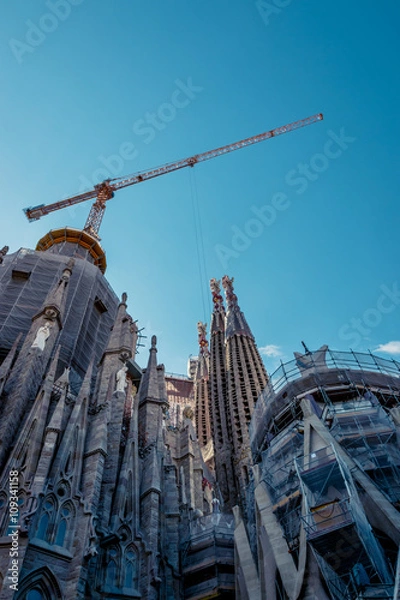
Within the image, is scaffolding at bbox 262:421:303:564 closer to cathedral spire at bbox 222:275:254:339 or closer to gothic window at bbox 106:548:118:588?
gothic window at bbox 106:548:118:588

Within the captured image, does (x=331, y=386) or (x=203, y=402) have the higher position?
(x=203, y=402)

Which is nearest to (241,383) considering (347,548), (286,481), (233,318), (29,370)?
(233,318)

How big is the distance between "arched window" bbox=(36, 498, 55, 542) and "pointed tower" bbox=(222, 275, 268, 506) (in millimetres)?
18567

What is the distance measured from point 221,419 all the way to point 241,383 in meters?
3.32

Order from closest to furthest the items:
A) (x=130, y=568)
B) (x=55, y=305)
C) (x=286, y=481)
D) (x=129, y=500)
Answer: (x=130, y=568) < (x=129, y=500) < (x=286, y=481) < (x=55, y=305)

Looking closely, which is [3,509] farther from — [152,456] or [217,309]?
[217,309]

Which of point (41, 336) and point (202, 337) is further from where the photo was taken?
point (202, 337)

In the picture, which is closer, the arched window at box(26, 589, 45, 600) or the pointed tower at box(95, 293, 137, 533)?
the arched window at box(26, 589, 45, 600)

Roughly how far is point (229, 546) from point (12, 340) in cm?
1219

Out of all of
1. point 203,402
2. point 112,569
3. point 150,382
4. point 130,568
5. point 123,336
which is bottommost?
point 112,569

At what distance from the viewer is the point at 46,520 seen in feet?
38.1

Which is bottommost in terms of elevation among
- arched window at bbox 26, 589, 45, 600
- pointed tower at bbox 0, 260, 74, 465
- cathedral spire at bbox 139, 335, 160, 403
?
arched window at bbox 26, 589, 45, 600

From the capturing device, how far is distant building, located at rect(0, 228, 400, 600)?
10641mm

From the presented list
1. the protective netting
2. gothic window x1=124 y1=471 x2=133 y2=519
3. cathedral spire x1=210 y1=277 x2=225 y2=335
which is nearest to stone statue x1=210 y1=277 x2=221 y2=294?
cathedral spire x1=210 y1=277 x2=225 y2=335
